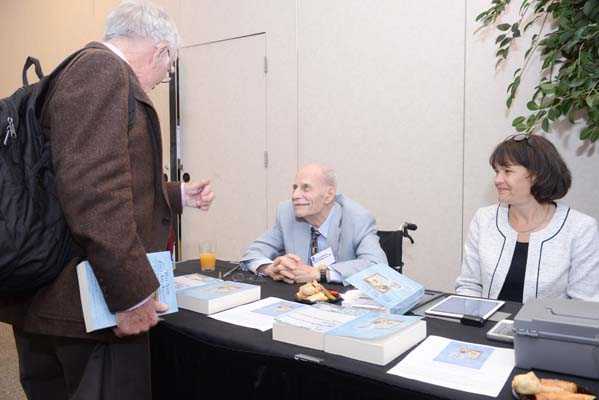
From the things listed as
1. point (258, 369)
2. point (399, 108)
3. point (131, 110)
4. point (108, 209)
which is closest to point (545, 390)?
point (258, 369)

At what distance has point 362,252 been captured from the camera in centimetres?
230

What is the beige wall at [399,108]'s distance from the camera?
3.21 metres

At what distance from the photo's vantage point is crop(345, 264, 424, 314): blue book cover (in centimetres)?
154

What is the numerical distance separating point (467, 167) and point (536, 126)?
49 centimetres

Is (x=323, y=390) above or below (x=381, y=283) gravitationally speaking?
below

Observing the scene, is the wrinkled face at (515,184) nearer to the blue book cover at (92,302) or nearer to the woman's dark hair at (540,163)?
the woman's dark hair at (540,163)

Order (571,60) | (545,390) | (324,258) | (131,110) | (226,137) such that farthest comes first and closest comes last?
(226,137), (571,60), (324,258), (131,110), (545,390)

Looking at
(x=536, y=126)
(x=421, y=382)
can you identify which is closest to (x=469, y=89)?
(x=536, y=126)

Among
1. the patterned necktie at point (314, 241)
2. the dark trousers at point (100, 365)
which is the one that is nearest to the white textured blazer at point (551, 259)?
the patterned necktie at point (314, 241)

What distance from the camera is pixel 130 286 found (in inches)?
46.7

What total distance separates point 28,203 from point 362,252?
149 cm

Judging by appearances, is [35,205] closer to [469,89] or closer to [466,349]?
[466,349]

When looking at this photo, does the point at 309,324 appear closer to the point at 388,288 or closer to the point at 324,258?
the point at 388,288

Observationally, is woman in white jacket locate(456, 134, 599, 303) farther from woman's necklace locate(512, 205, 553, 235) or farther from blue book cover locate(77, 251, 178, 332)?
blue book cover locate(77, 251, 178, 332)
